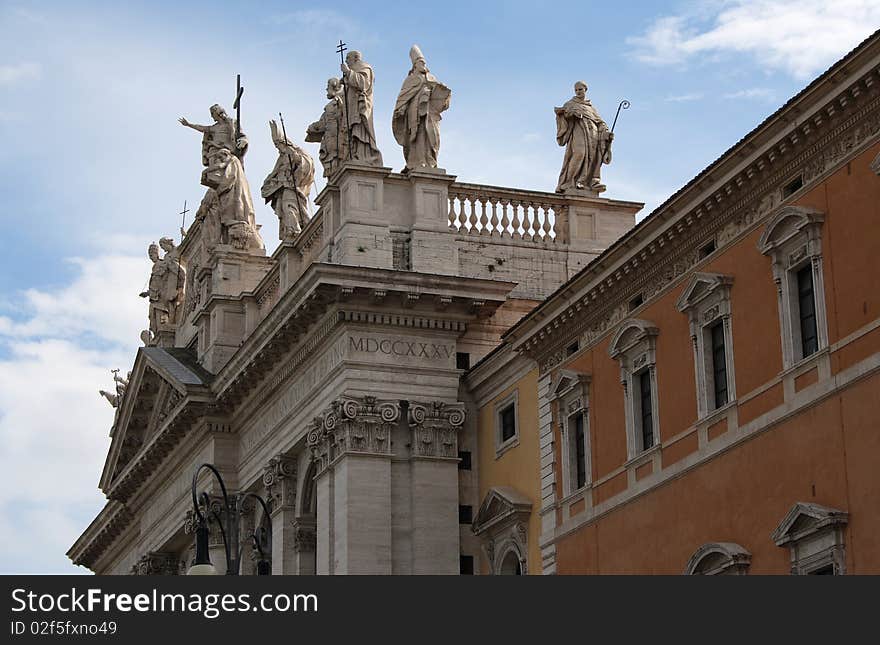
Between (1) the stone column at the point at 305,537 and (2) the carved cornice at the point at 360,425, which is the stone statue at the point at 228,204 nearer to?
(1) the stone column at the point at 305,537

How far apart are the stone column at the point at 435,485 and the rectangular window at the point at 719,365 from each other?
8641mm

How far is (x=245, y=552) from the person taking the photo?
44219mm

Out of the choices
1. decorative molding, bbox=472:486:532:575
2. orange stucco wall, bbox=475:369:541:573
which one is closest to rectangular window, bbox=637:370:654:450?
orange stucco wall, bbox=475:369:541:573

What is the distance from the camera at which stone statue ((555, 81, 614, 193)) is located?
41.3 meters

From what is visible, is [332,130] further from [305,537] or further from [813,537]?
[813,537]

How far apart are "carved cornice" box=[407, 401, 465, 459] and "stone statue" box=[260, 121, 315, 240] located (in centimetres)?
760

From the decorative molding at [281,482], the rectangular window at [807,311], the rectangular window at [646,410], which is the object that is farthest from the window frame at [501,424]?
the rectangular window at [807,311]

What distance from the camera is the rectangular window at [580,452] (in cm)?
3469

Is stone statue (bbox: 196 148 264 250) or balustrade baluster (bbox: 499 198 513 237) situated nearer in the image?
balustrade baluster (bbox: 499 198 513 237)

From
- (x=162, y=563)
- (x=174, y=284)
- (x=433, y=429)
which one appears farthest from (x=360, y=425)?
(x=174, y=284)

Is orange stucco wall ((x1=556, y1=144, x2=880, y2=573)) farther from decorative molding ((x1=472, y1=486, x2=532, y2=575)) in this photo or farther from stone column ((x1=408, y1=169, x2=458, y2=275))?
stone column ((x1=408, y1=169, x2=458, y2=275))
